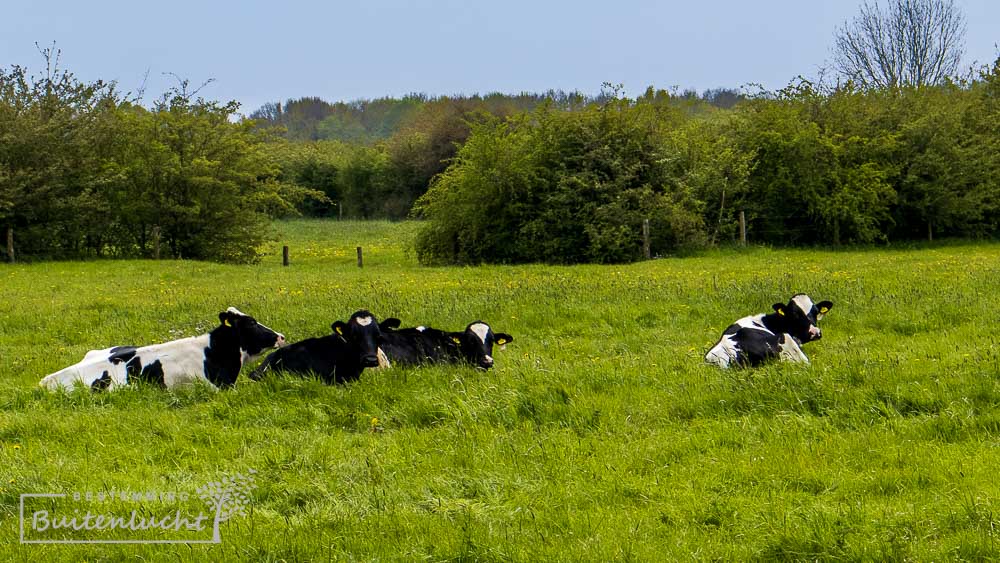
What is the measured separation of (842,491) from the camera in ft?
16.9

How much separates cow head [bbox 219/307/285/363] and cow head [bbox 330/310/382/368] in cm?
79

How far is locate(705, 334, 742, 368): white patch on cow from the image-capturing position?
8.84 m

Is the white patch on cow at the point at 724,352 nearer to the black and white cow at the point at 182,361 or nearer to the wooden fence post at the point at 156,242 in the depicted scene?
the black and white cow at the point at 182,361

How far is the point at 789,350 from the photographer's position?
9.16 metres

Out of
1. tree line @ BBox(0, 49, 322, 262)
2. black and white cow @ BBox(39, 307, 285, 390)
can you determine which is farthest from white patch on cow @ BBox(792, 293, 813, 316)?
tree line @ BBox(0, 49, 322, 262)

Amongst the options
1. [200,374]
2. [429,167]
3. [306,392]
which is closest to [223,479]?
[306,392]

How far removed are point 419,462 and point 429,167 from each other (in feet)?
199

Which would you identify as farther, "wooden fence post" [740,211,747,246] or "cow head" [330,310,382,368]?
"wooden fence post" [740,211,747,246]

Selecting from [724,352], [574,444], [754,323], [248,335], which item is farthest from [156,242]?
[574,444]

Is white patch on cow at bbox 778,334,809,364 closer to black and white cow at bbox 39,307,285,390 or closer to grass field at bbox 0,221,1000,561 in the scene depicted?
grass field at bbox 0,221,1000,561

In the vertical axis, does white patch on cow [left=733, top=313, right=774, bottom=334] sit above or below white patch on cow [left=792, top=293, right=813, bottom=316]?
below

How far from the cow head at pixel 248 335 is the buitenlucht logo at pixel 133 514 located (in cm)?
365

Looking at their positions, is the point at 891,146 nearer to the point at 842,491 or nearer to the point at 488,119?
the point at 488,119

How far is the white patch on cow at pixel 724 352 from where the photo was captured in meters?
8.84
